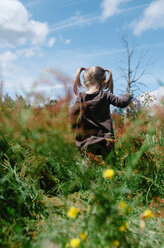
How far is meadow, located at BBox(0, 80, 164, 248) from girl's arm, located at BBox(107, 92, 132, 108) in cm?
44

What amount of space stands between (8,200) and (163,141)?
1.44 meters

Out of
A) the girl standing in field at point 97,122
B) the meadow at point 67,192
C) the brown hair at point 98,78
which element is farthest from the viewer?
the brown hair at point 98,78

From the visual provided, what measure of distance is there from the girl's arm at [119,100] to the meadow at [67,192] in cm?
44

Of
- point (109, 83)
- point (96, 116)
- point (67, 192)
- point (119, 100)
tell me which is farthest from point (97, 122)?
point (67, 192)

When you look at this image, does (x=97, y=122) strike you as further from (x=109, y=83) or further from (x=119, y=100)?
(x=109, y=83)

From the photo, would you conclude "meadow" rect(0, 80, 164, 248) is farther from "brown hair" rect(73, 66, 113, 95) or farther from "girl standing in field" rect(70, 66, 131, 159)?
"brown hair" rect(73, 66, 113, 95)

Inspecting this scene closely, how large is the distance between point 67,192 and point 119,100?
138 cm

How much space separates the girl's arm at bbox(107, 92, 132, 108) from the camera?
8.72ft

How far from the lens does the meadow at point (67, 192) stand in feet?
3.69

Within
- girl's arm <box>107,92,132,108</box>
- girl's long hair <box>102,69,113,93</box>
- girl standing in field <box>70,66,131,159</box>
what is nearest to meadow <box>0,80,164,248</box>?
girl standing in field <box>70,66,131,159</box>

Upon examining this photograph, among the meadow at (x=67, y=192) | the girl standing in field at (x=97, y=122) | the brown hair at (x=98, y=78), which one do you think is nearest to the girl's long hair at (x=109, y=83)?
the brown hair at (x=98, y=78)

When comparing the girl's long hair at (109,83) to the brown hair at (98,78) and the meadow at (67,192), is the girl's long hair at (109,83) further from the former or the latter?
the meadow at (67,192)

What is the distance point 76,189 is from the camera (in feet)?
6.98

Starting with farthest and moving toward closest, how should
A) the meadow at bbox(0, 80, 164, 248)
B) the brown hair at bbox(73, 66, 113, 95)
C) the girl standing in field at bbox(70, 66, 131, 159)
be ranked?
1. the brown hair at bbox(73, 66, 113, 95)
2. the girl standing in field at bbox(70, 66, 131, 159)
3. the meadow at bbox(0, 80, 164, 248)
